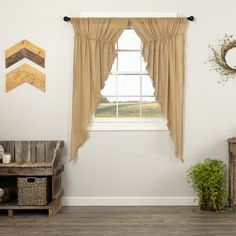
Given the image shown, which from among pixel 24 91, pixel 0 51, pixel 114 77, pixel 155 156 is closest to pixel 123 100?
pixel 114 77

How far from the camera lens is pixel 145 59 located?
6.45 metres

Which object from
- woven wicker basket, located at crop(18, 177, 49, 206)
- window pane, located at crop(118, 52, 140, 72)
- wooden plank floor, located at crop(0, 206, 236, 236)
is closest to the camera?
wooden plank floor, located at crop(0, 206, 236, 236)

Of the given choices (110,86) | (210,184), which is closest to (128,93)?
(110,86)

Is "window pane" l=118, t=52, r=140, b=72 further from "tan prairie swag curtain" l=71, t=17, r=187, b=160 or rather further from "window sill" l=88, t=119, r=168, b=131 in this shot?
"window sill" l=88, t=119, r=168, b=131

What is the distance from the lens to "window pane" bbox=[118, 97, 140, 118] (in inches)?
261

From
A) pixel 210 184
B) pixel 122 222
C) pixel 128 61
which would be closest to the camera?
pixel 122 222

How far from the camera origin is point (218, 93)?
6492 millimetres

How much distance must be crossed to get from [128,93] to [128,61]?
42 cm

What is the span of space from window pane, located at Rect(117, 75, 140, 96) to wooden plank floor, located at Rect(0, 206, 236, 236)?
1518mm

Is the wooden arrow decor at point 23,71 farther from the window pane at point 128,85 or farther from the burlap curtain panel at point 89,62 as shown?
the window pane at point 128,85

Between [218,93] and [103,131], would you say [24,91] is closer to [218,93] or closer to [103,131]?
[103,131]

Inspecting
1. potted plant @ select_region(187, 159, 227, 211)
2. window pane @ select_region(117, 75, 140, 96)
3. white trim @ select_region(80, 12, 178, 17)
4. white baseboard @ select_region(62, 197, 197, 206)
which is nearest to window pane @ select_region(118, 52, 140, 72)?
window pane @ select_region(117, 75, 140, 96)

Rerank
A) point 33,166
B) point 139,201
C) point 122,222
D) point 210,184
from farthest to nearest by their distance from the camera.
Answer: point 139,201 < point 210,184 < point 33,166 < point 122,222

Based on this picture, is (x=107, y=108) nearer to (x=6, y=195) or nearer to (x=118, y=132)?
(x=118, y=132)
